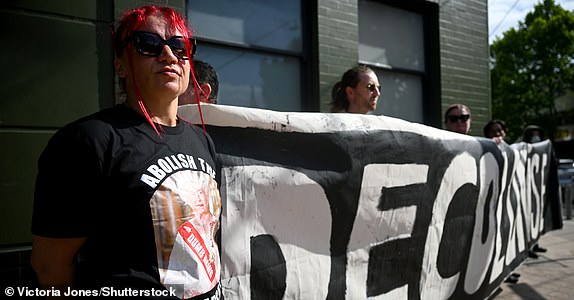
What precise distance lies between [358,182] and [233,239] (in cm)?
85

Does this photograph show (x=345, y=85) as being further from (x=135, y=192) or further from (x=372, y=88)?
(x=135, y=192)

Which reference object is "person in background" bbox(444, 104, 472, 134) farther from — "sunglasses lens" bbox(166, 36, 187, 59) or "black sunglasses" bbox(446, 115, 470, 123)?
"sunglasses lens" bbox(166, 36, 187, 59)

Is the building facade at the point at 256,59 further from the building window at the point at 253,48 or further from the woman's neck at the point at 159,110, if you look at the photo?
the woman's neck at the point at 159,110

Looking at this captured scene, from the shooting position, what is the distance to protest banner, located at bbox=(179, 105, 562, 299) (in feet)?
6.86

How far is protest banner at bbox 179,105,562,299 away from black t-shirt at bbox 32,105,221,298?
55cm

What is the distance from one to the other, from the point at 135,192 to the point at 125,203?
0.14 ft

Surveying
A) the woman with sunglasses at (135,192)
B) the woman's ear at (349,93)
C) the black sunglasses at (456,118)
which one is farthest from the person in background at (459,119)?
the woman with sunglasses at (135,192)

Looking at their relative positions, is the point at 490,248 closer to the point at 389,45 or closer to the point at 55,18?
the point at 389,45

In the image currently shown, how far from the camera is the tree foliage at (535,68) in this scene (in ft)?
88.3

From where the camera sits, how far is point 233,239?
2037 mm

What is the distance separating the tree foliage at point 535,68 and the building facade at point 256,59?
2377 centimetres

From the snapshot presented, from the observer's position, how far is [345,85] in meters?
3.45

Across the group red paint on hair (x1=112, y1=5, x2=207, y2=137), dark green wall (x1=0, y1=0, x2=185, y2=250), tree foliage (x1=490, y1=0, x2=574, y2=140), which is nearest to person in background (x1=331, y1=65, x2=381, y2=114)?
dark green wall (x1=0, y1=0, x2=185, y2=250)

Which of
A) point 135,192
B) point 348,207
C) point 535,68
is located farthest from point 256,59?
point 535,68
